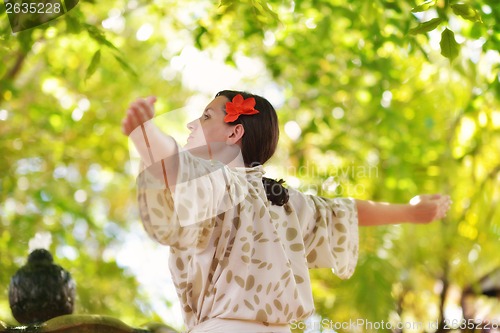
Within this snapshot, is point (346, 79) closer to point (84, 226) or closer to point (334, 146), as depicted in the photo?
point (334, 146)

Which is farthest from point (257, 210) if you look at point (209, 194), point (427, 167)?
point (427, 167)

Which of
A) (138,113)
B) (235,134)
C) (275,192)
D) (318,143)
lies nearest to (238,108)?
(235,134)

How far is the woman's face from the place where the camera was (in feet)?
6.61

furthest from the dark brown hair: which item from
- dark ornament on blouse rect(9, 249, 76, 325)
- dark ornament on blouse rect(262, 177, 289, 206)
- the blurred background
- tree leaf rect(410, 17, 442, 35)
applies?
the blurred background

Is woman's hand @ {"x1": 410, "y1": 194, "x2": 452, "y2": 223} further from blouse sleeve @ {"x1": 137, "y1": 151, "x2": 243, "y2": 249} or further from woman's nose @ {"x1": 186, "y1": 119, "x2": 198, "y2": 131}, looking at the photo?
blouse sleeve @ {"x1": 137, "y1": 151, "x2": 243, "y2": 249}

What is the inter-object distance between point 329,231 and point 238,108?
47 centimetres

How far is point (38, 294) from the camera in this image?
2326mm

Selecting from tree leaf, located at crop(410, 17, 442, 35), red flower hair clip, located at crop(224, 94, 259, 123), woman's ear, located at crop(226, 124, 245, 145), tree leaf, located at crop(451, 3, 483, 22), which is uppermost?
tree leaf, located at crop(451, 3, 483, 22)

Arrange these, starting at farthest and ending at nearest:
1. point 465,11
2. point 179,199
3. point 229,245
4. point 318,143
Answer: point 318,143 → point 465,11 → point 229,245 → point 179,199

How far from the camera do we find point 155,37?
552cm

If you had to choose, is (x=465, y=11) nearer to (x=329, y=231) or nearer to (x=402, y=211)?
(x=402, y=211)

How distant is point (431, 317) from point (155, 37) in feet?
9.26

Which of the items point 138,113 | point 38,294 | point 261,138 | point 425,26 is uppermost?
point 138,113

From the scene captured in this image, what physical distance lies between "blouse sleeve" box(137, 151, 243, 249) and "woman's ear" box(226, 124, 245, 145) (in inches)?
12.0
